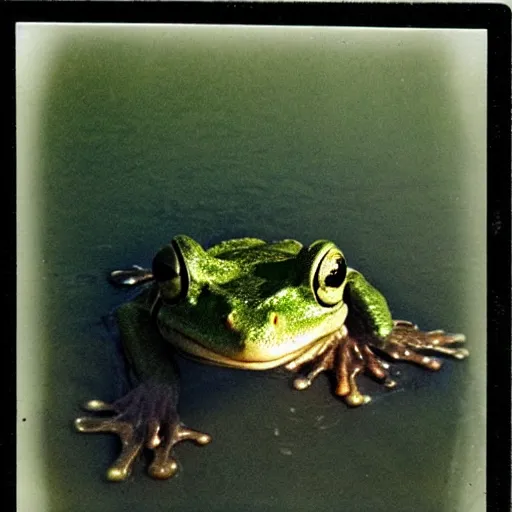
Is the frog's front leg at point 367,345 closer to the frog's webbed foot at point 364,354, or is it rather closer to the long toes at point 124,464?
the frog's webbed foot at point 364,354

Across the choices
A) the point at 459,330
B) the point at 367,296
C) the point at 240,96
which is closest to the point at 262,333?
the point at 367,296

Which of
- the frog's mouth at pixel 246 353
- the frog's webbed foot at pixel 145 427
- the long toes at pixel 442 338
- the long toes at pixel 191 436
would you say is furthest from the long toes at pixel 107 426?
the long toes at pixel 442 338

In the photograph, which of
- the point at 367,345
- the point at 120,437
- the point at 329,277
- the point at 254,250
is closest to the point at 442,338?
the point at 367,345

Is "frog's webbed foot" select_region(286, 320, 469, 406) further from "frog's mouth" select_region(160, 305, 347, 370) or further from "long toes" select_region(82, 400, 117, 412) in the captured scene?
"long toes" select_region(82, 400, 117, 412)

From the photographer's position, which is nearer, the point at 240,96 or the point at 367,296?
the point at 367,296
